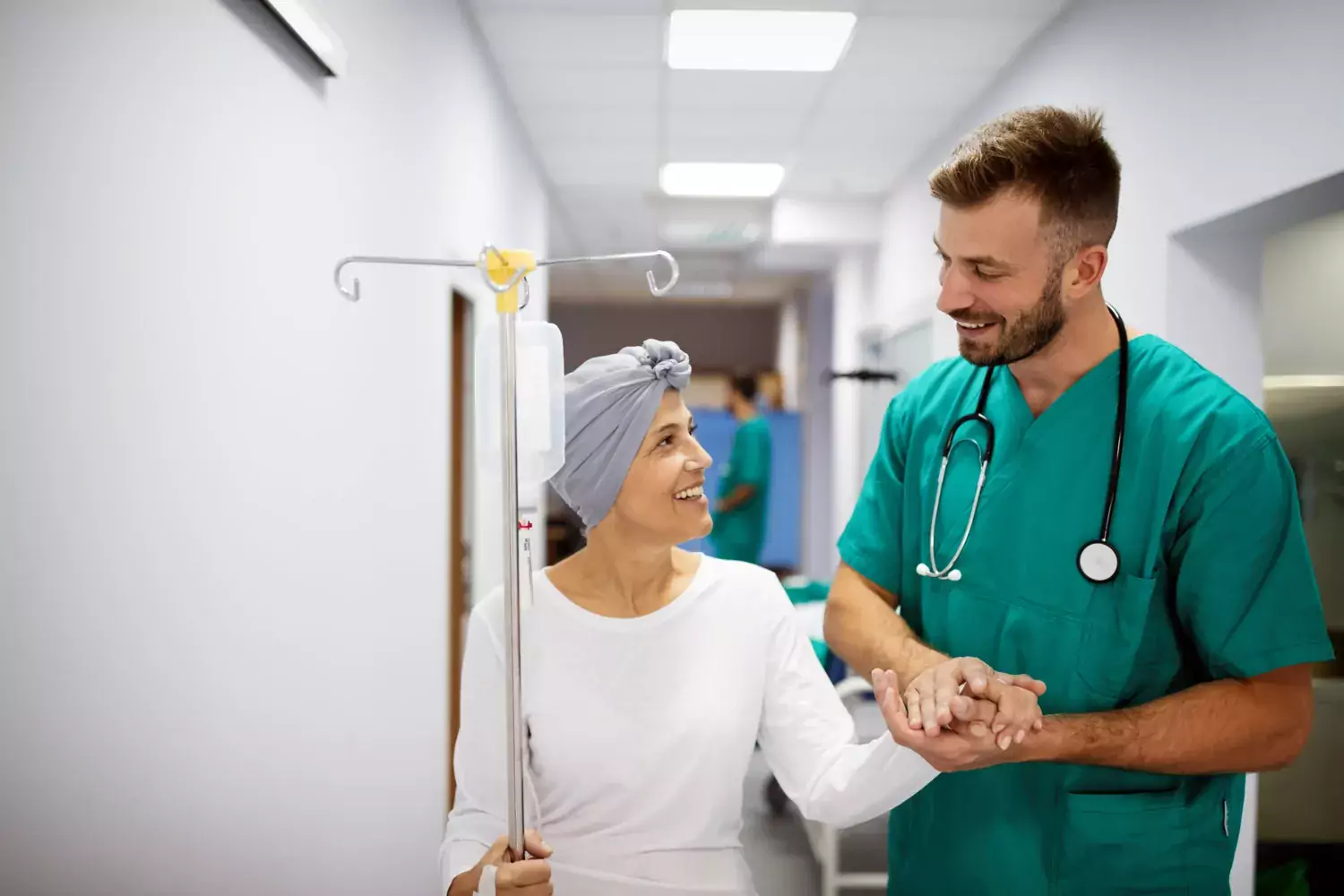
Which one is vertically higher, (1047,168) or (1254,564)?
(1047,168)

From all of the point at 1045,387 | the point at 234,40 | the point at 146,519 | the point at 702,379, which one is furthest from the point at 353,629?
the point at 1045,387

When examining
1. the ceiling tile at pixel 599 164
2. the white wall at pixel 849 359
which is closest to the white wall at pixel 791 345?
the white wall at pixel 849 359

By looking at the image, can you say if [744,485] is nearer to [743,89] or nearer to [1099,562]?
[1099,562]

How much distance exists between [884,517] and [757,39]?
2.02 m

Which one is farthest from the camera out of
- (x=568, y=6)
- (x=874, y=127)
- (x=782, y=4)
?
(x=874, y=127)

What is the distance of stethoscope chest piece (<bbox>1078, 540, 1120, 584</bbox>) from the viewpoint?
108 cm

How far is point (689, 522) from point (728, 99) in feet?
8.86

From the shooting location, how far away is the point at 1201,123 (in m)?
1.90

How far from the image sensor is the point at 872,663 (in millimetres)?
1193

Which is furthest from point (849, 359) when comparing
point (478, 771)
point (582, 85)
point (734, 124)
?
point (478, 771)

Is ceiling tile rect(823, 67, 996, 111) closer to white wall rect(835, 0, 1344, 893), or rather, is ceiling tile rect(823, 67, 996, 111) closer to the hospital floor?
white wall rect(835, 0, 1344, 893)

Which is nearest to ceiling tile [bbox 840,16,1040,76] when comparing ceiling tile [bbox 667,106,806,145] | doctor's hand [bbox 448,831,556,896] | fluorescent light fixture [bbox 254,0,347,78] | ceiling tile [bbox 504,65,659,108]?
ceiling tile [bbox 667,106,806,145]

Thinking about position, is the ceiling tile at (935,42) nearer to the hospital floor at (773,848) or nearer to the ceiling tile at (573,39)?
the ceiling tile at (573,39)

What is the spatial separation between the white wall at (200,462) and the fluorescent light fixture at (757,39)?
3.95 ft
